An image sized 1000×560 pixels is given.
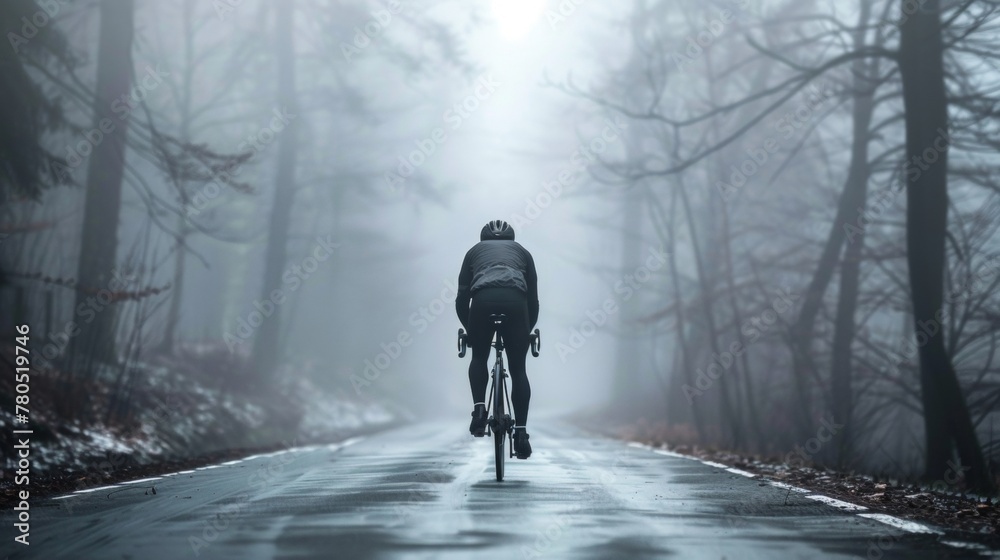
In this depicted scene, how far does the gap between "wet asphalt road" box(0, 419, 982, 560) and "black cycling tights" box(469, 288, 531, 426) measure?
2.56 ft

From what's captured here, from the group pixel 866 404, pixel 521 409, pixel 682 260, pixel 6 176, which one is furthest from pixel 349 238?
pixel 521 409

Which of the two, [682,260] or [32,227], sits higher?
[682,260]

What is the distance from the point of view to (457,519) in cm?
737

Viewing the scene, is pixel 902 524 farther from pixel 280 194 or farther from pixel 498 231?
pixel 280 194

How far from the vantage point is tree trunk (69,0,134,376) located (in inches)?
695

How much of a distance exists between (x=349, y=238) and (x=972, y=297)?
98.8ft

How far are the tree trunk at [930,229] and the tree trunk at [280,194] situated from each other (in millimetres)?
19541

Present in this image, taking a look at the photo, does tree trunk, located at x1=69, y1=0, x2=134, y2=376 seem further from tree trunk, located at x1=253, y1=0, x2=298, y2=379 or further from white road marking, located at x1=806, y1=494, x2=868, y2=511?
white road marking, located at x1=806, y1=494, x2=868, y2=511

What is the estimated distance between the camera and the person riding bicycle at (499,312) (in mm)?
10258

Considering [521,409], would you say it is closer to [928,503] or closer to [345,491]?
[345,491]

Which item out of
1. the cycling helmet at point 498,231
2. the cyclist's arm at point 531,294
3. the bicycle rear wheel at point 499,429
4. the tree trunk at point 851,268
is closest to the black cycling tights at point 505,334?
the bicycle rear wheel at point 499,429

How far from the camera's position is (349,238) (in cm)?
4294

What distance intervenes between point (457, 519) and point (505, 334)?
319 cm

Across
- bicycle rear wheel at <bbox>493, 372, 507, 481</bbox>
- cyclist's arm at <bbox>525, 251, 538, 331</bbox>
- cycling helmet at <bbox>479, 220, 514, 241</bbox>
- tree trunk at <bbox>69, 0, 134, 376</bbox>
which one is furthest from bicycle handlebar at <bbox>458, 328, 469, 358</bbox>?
tree trunk at <bbox>69, 0, 134, 376</bbox>
